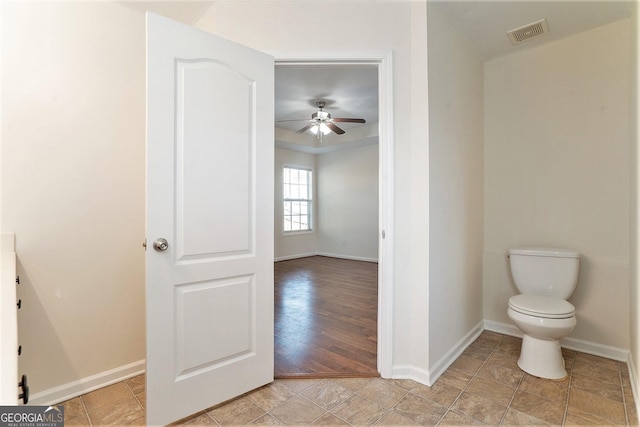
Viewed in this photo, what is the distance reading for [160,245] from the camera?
1.50m

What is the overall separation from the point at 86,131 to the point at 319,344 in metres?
2.21

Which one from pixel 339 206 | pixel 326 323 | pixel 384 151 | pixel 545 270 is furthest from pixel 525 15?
pixel 339 206

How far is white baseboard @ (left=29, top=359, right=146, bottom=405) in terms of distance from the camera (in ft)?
5.70

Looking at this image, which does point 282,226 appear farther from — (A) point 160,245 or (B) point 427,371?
(A) point 160,245

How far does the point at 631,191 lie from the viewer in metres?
2.05

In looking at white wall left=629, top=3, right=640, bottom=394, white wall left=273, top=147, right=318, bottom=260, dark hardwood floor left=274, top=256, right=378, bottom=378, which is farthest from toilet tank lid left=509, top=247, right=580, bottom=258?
white wall left=273, top=147, right=318, bottom=260

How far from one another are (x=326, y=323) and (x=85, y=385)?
6.06 feet

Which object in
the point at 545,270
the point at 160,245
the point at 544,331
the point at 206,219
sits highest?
the point at 206,219

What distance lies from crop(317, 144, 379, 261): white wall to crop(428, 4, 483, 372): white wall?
11.5 ft

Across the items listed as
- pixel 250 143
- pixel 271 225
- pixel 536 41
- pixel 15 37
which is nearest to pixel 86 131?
pixel 15 37

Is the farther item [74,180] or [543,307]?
[543,307]

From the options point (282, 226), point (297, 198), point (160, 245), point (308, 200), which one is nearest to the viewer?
point (160, 245)

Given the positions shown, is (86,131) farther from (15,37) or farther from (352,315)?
(352,315)

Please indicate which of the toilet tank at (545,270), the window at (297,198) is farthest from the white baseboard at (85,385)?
the window at (297,198)
